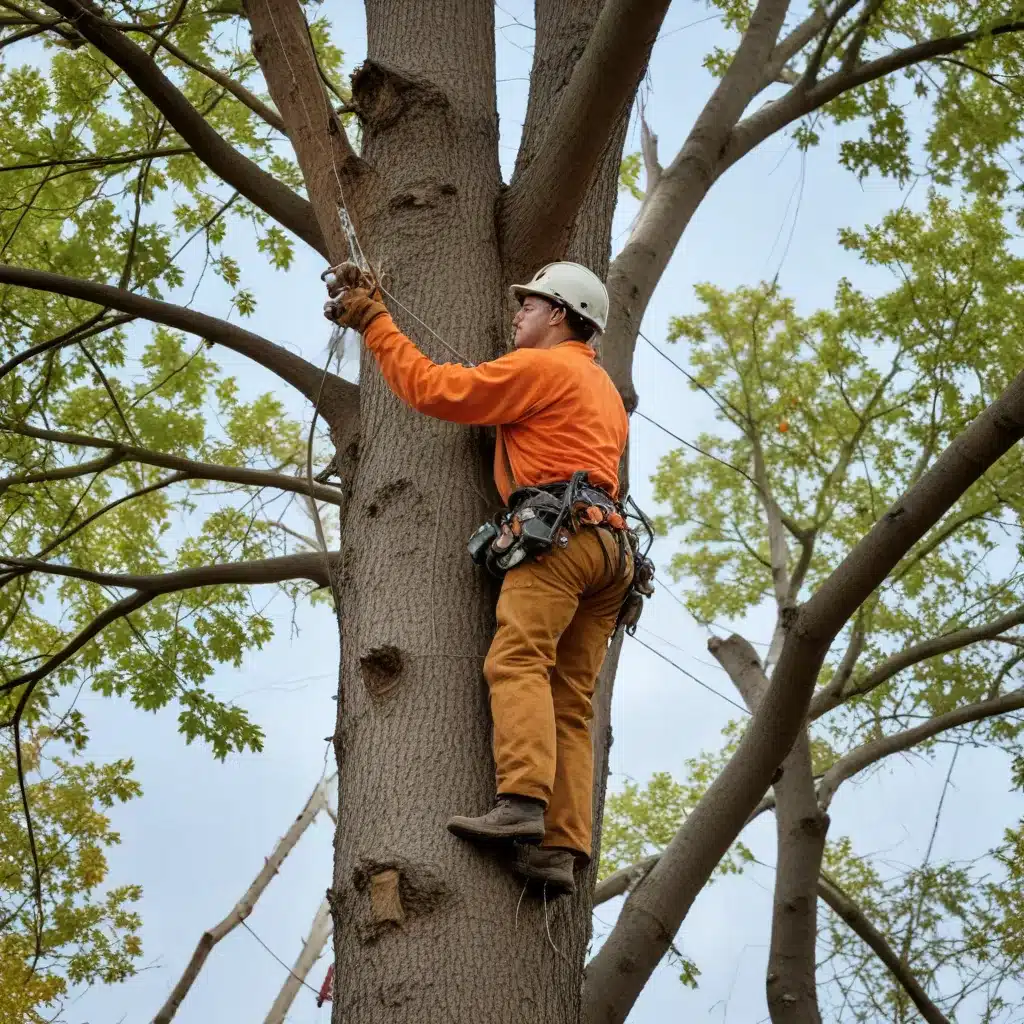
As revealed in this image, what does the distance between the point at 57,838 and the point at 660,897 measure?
19.4ft

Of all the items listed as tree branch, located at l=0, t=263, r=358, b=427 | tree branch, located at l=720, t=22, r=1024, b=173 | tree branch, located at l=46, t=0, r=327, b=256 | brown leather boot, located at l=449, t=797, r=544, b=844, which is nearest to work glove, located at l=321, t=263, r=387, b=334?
tree branch, located at l=0, t=263, r=358, b=427

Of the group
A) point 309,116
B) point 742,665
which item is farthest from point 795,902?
point 309,116

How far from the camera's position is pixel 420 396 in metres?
3.44

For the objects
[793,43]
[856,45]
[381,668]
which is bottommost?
[381,668]

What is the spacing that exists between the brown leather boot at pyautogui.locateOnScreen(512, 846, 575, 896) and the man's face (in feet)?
4.93

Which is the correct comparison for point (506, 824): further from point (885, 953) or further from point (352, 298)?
point (885, 953)

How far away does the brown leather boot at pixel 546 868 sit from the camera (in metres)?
3.03

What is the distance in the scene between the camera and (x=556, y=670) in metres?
3.56

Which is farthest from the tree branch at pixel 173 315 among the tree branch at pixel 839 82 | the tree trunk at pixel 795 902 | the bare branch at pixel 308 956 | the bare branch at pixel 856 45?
the bare branch at pixel 308 956

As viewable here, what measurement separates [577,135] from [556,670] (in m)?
1.56

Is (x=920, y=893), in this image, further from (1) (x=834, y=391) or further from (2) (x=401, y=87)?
(2) (x=401, y=87)

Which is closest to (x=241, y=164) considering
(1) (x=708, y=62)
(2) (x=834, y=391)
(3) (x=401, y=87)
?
(3) (x=401, y=87)

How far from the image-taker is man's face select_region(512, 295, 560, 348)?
3830 millimetres

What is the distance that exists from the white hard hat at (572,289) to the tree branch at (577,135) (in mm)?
138
